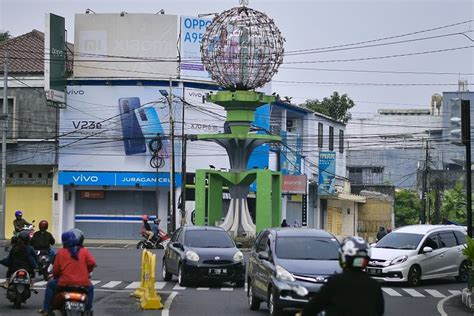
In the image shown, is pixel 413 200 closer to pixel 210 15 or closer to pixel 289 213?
pixel 289 213

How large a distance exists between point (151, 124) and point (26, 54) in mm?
9863

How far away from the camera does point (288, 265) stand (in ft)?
56.6

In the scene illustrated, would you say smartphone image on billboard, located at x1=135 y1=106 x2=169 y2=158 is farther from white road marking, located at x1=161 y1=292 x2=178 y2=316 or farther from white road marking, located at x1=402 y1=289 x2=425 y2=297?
white road marking, located at x1=161 y1=292 x2=178 y2=316

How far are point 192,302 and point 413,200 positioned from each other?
73.5 meters

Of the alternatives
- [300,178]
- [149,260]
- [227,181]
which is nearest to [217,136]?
[227,181]

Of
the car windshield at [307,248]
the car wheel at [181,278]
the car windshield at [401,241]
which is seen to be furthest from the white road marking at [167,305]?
the car windshield at [401,241]

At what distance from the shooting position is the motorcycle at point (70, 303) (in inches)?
464

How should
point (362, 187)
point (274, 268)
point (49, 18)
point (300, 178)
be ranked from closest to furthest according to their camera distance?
Result: point (274, 268)
point (49, 18)
point (300, 178)
point (362, 187)

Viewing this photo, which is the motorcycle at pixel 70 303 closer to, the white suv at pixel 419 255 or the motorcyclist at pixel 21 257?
the motorcyclist at pixel 21 257

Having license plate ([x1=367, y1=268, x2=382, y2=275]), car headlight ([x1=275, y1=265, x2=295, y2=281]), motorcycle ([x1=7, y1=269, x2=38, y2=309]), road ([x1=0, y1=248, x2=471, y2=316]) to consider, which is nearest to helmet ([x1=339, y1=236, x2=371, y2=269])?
car headlight ([x1=275, y1=265, x2=295, y2=281])

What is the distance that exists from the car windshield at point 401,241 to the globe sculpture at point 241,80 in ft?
57.3

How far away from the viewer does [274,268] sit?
1730 cm

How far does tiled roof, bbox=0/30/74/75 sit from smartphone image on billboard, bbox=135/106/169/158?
18.1 feet

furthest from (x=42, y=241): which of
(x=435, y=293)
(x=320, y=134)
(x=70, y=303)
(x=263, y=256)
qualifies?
(x=320, y=134)
